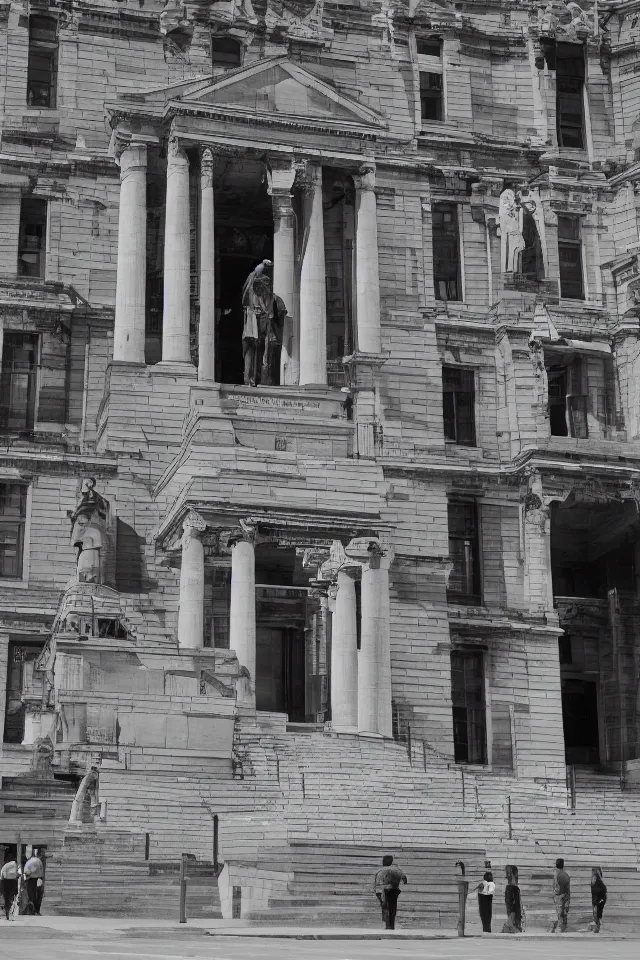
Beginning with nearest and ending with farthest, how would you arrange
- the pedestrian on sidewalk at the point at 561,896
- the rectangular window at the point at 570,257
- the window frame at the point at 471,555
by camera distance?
1. the pedestrian on sidewalk at the point at 561,896
2. the window frame at the point at 471,555
3. the rectangular window at the point at 570,257

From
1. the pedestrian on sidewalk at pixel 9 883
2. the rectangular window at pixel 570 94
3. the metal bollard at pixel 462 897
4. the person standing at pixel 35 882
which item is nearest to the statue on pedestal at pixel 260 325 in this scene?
the rectangular window at pixel 570 94

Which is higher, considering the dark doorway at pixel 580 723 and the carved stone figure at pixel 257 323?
the carved stone figure at pixel 257 323

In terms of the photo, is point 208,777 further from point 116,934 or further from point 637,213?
point 637,213

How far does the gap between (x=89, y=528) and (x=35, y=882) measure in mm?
21946

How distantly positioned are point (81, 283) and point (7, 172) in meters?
4.50

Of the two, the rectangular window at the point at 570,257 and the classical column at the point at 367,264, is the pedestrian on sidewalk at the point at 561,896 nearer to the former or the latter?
the classical column at the point at 367,264

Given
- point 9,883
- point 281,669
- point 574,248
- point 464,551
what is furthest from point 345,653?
point 574,248

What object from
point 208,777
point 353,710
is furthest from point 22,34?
point 208,777

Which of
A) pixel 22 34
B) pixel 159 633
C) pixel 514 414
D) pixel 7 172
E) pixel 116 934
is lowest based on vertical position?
pixel 116 934

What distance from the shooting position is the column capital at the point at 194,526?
4881 centimetres

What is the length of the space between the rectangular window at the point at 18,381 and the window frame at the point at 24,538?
208 centimetres

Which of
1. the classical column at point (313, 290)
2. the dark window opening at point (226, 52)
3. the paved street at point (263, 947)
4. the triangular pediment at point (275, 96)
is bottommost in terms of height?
the paved street at point (263, 947)

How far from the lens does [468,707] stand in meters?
57.1

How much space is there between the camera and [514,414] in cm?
5997
